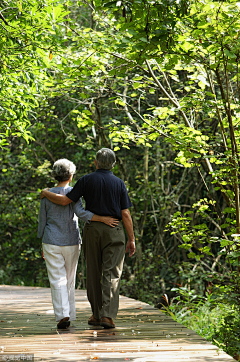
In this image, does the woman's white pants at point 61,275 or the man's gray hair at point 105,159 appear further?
the man's gray hair at point 105,159

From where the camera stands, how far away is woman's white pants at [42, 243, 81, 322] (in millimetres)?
4465

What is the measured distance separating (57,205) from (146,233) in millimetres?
5698

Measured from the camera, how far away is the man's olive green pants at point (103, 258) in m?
4.53

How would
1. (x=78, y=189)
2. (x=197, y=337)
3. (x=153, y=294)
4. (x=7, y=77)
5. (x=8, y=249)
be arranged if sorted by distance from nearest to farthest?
(x=197, y=337) < (x=78, y=189) < (x=7, y=77) < (x=153, y=294) < (x=8, y=249)

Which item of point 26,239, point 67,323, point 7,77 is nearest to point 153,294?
point 26,239

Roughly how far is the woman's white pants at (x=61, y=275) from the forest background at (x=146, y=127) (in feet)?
4.68

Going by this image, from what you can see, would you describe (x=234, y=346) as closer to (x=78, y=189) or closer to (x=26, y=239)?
(x=78, y=189)

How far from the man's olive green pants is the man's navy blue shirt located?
148 mm

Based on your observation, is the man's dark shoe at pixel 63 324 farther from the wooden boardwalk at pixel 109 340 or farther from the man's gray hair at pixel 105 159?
the man's gray hair at pixel 105 159

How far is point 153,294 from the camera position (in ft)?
29.5

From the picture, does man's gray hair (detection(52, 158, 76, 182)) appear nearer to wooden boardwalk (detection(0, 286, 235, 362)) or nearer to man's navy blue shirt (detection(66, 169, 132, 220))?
man's navy blue shirt (detection(66, 169, 132, 220))

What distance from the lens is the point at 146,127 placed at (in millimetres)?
5836

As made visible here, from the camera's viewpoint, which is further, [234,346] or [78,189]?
[234,346]

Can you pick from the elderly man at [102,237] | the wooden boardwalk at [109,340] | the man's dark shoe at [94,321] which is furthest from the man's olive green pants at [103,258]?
the wooden boardwalk at [109,340]
